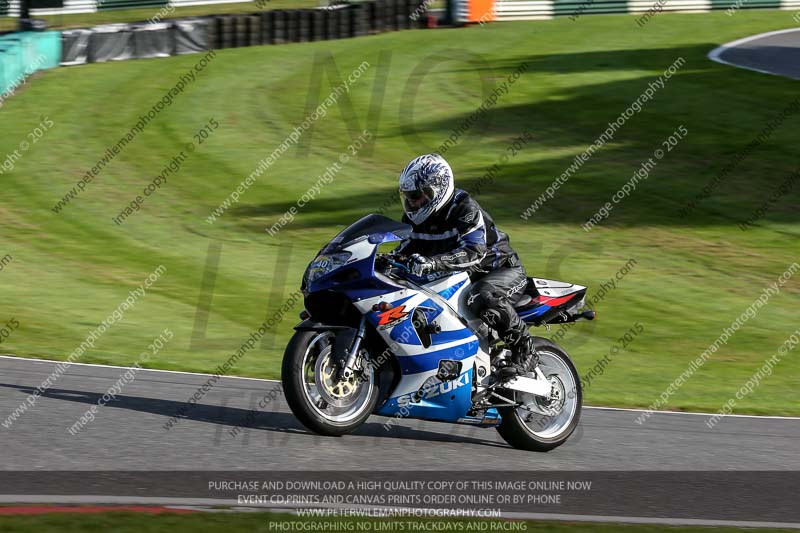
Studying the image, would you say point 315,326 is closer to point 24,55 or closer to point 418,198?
point 418,198

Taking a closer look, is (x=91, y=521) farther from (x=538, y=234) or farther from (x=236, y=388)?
(x=538, y=234)

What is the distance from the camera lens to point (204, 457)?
7551 mm

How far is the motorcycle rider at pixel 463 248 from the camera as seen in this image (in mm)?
8383

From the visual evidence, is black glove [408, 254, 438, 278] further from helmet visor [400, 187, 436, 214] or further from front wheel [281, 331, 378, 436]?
front wheel [281, 331, 378, 436]

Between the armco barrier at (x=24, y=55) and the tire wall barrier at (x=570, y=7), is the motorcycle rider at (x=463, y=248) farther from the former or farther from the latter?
the tire wall barrier at (x=570, y=7)

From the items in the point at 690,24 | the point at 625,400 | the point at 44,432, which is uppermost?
the point at 44,432

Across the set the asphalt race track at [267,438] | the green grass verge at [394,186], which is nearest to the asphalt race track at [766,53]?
the green grass verge at [394,186]

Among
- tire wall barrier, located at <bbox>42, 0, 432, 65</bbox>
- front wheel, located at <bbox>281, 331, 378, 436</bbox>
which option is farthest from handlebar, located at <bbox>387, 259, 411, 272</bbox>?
tire wall barrier, located at <bbox>42, 0, 432, 65</bbox>

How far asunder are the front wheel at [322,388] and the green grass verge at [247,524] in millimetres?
1602

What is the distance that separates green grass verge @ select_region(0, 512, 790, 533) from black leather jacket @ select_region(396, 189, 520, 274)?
7.63ft

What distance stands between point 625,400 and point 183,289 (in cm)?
679

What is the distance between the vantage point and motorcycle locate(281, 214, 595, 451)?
8102mm

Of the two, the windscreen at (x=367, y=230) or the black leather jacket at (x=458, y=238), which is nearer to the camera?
the windscreen at (x=367, y=230)

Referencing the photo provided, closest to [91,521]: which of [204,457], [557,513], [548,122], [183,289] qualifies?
[204,457]
